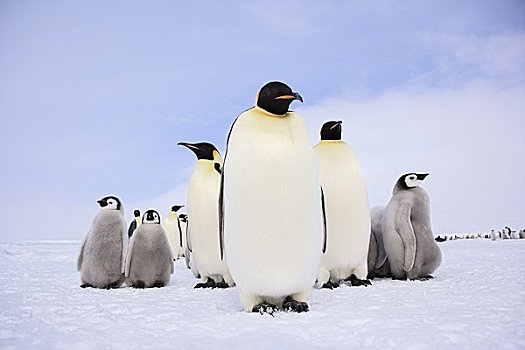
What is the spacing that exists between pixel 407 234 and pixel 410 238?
0.15 ft

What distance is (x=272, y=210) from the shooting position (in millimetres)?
3102

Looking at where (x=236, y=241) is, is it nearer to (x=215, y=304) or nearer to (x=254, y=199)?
(x=254, y=199)

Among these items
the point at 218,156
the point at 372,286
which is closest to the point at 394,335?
the point at 372,286

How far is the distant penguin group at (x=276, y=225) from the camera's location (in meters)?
3.12

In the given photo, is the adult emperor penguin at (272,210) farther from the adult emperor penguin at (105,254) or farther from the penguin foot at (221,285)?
the adult emperor penguin at (105,254)

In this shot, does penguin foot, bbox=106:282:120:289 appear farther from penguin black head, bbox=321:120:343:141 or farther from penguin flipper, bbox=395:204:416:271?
penguin flipper, bbox=395:204:416:271

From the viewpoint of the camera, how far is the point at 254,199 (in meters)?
3.12

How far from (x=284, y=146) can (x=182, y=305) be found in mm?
1311

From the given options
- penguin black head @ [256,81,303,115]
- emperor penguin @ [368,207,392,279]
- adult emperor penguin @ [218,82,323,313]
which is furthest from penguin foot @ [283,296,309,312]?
emperor penguin @ [368,207,392,279]

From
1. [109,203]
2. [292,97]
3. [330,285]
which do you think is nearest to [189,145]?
[109,203]

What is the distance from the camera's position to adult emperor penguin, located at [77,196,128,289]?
512 cm

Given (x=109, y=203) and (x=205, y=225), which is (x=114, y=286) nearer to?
(x=109, y=203)

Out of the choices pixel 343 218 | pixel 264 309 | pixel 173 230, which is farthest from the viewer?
pixel 173 230

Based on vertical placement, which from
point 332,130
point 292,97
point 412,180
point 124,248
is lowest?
point 124,248
